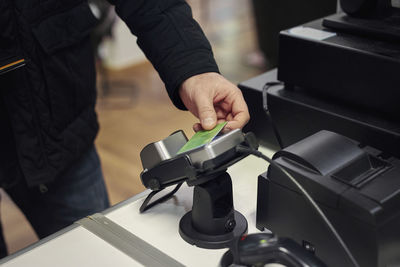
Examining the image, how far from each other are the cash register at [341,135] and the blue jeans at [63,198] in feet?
1.53

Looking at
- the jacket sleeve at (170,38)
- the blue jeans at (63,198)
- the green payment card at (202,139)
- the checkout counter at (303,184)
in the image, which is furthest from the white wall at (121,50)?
the green payment card at (202,139)

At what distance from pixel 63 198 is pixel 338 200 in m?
0.69

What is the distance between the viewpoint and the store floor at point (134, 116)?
7.43ft

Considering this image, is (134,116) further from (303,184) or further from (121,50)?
(303,184)

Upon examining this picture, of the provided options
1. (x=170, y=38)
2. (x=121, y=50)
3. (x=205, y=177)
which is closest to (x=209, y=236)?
(x=205, y=177)

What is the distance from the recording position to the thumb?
2.72ft

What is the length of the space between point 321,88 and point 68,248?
58 cm

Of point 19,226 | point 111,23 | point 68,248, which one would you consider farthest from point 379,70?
point 111,23

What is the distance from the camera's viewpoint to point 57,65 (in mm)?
1039

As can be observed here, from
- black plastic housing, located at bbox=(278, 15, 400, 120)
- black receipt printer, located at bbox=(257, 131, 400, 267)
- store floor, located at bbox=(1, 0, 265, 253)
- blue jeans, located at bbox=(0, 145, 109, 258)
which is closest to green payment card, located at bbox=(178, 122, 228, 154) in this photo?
black receipt printer, located at bbox=(257, 131, 400, 267)

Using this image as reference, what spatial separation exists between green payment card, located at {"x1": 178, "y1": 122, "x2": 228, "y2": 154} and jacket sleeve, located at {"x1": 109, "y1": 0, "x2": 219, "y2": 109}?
161 mm

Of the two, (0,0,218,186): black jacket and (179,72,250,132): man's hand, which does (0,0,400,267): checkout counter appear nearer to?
(179,72,250,132): man's hand

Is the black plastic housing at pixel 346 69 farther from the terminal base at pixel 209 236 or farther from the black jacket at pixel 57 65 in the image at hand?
the terminal base at pixel 209 236

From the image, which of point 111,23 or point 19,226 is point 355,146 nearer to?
point 19,226
